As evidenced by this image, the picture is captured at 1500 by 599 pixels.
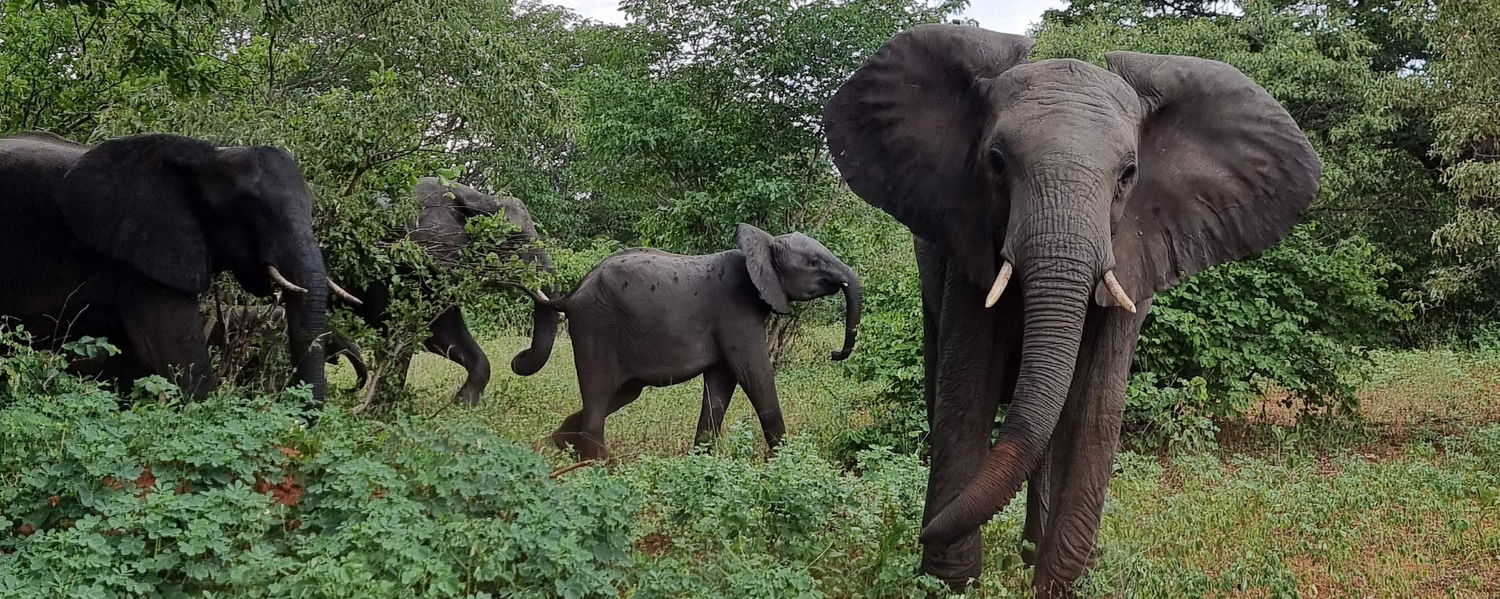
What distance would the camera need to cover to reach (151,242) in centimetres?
714

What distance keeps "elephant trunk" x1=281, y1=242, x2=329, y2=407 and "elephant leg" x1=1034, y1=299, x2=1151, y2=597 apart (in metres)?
4.46

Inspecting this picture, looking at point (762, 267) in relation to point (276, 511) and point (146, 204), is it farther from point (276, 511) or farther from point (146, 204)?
point (276, 511)

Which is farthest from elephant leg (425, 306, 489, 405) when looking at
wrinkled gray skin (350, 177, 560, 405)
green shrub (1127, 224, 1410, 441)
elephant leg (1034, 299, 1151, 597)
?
elephant leg (1034, 299, 1151, 597)

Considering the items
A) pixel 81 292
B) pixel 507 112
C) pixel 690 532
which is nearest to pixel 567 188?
pixel 507 112

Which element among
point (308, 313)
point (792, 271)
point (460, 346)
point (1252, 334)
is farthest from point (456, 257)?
point (1252, 334)

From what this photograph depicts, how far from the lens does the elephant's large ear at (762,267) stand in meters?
9.52

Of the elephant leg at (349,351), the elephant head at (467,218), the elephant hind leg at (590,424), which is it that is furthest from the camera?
the elephant head at (467,218)

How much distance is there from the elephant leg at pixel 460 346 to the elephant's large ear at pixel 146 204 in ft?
13.1

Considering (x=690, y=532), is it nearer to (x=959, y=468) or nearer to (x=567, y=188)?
(x=959, y=468)

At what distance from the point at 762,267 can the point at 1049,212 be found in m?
5.54

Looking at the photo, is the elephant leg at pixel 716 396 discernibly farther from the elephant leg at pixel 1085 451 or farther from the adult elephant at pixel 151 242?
the elephant leg at pixel 1085 451

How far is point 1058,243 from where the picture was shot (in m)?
4.11

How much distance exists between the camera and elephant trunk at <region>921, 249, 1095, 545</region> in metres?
4.13

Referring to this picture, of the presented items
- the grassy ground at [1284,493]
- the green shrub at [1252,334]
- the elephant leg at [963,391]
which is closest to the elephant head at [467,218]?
the grassy ground at [1284,493]
